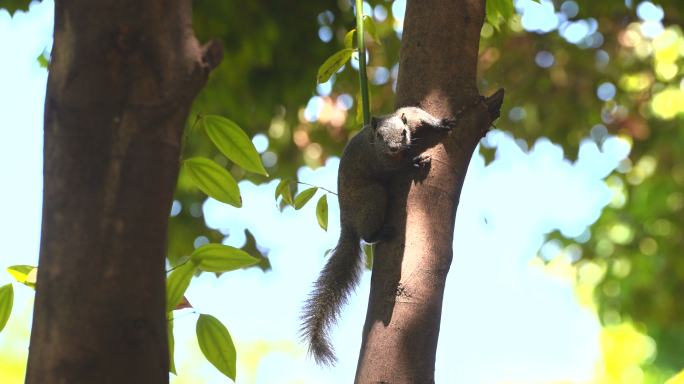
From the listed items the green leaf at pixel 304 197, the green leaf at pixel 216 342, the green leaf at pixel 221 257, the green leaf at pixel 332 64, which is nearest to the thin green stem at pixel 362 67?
the green leaf at pixel 332 64

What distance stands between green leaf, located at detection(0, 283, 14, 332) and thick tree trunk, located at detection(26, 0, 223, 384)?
0.46 meters

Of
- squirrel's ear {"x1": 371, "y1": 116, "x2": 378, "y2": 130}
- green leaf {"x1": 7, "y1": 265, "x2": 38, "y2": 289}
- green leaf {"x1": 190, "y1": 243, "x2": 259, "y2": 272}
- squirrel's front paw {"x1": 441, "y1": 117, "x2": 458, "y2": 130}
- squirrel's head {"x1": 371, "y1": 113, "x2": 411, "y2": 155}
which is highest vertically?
squirrel's ear {"x1": 371, "y1": 116, "x2": 378, "y2": 130}

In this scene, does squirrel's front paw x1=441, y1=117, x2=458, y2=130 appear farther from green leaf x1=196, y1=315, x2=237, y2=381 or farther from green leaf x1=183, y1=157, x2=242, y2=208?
green leaf x1=196, y1=315, x2=237, y2=381

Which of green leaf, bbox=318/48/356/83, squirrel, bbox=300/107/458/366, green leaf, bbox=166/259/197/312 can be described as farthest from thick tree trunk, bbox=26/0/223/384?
green leaf, bbox=318/48/356/83

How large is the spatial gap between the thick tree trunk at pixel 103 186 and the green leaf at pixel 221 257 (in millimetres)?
354

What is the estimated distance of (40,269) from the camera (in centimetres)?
82

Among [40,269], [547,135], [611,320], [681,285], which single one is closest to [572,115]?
[547,135]

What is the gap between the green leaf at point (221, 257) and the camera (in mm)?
1187

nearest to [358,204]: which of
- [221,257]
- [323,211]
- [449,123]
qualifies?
[323,211]

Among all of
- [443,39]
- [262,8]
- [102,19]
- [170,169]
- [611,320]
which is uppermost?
[262,8]

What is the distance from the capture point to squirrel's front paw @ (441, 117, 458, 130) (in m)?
1.43

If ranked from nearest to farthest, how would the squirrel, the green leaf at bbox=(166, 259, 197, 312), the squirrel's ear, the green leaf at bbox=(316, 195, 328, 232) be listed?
1. the green leaf at bbox=(166, 259, 197, 312)
2. the squirrel
3. the green leaf at bbox=(316, 195, 328, 232)
4. the squirrel's ear

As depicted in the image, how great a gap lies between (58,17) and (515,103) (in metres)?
4.51

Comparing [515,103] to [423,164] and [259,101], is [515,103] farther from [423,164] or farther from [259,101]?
[423,164]
